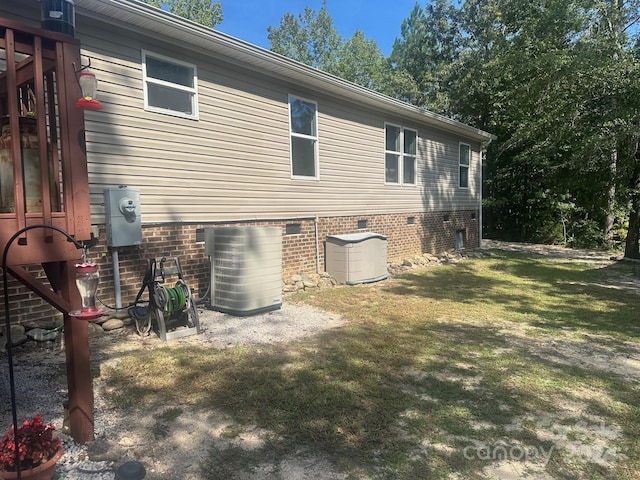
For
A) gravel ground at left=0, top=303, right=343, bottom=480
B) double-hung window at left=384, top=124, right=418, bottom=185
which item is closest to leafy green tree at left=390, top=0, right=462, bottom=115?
double-hung window at left=384, top=124, right=418, bottom=185

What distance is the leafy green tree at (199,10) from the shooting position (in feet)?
86.7

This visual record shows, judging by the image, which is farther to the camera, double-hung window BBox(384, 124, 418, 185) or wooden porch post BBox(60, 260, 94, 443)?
double-hung window BBox(384, 124, 418, 185)

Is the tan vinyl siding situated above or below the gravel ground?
above

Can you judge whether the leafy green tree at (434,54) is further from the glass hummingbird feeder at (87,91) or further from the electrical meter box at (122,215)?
the glass hummingbird feeder at (87,91)

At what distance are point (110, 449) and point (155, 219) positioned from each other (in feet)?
12.2

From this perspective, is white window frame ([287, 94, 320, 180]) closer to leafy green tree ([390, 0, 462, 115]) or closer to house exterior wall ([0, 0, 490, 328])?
house exterior wall ([0, 0, 490, 328])

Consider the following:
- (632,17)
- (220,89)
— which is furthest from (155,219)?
(632,17)

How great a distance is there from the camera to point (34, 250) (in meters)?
2.19

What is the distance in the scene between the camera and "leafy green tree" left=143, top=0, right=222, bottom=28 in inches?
1040

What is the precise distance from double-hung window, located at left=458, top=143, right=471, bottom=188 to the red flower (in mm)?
13537

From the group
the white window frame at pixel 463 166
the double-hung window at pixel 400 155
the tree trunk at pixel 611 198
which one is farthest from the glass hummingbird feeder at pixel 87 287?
the white window frame at pixel 463 166

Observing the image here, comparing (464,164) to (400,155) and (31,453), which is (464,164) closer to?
(400,155)

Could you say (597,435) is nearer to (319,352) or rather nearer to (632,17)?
(319,352)

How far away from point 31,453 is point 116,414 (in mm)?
1004
